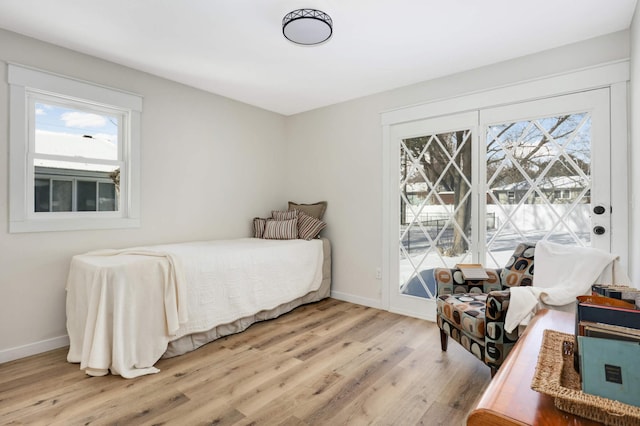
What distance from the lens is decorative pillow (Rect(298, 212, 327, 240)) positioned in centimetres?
391

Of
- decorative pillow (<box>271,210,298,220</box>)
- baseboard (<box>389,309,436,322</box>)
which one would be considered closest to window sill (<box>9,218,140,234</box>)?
decorative pillow (<box>271,210,298,220</box>)

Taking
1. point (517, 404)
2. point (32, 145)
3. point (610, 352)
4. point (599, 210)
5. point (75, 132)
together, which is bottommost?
point (517, 404)

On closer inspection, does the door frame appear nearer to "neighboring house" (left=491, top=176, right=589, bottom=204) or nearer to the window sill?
"neighboring house" (left=491, top=176, right=589, bottom=204)

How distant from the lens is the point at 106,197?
3.06 m

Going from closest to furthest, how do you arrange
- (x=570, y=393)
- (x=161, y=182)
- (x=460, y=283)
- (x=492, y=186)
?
(x=570, y=393) → (x=460, y=283) → (x=492, y=186) → (x=161, y=182)

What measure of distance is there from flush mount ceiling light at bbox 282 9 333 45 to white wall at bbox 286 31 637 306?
4.83ft

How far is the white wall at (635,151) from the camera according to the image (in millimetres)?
2037

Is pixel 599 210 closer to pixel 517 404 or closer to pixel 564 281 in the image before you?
pixel 564 281

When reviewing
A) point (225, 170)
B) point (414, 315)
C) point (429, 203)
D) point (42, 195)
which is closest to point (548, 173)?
point (429, 203)

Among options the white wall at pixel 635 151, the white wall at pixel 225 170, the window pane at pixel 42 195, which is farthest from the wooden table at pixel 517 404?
the window pane at pixel 42 195

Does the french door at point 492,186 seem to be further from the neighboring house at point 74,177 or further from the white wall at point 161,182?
the neighboring house at point 74,177

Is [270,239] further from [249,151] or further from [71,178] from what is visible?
[71,178]

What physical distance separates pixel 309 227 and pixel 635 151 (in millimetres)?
2852

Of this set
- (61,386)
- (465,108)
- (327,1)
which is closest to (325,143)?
(465,108)
